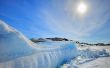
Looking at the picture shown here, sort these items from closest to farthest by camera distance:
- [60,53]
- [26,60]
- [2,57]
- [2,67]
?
[2,67] → [2,57] → [26,60] → [60,53]

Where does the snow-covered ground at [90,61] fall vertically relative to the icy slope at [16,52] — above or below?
below

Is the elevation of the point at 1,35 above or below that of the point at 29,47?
above

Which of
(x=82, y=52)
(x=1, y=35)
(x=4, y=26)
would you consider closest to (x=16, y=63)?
(x=1, y=35)

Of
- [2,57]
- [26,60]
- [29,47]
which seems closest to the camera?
[2,57]

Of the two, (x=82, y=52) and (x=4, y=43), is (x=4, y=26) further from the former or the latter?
(x=82, y=52)

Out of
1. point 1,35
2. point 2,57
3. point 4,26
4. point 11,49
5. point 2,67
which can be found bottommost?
point 2,67

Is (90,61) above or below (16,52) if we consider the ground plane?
below

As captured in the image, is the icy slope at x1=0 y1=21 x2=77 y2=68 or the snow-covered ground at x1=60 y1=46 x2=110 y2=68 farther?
the snow-covered ground at x1=60 y1=46 x2=110 y2=68

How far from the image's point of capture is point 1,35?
266 cm

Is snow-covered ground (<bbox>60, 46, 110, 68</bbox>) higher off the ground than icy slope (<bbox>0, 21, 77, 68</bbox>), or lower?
lower

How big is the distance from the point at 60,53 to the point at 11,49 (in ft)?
9.82

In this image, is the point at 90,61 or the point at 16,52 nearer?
the point at 16,52

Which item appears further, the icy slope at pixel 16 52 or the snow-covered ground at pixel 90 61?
the snow-covered ground at pixel 90 61

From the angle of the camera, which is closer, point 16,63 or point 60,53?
point 16,63
